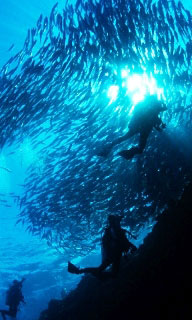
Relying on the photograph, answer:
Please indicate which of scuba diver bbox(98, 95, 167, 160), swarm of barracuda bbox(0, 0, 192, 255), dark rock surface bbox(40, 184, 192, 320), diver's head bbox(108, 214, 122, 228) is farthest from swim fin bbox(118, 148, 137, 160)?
swarm of barracuda bbox(0, 0, 192, 255)

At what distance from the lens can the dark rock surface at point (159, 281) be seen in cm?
514

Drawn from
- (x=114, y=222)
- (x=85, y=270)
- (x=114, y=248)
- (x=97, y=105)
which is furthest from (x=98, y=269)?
(x=97, y=105)

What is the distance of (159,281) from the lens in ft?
18.4

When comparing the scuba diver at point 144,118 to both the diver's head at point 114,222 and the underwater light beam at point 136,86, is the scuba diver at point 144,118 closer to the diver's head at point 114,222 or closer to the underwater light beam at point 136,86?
the diver's head at point 114,222

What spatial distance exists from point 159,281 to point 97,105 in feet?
23.1

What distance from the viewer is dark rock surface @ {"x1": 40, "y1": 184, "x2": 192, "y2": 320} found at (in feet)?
16.9

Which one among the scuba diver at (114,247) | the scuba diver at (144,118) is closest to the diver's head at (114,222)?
the scuba diver at (114,247)

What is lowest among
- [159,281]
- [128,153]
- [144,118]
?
[159,281]

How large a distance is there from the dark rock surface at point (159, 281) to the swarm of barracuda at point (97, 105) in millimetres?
4250

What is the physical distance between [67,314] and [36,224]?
28.2ft

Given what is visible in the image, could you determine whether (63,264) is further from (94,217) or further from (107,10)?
(107,10)

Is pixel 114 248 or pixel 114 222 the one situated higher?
pixel 114 222

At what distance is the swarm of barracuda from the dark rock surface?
13.9 ft

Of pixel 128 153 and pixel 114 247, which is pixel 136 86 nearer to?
pixel 128 153
